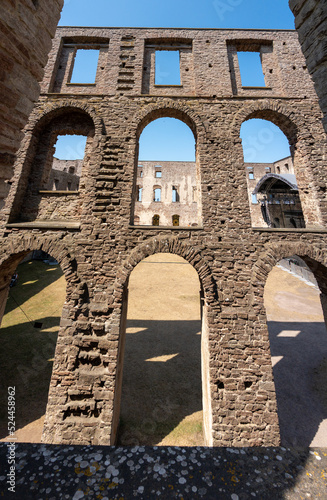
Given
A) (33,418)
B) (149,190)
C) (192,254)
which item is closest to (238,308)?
(192,254)

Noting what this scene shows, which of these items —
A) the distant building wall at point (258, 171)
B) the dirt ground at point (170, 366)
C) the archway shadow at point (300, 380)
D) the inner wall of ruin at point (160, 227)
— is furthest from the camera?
the distant building wall at point (258, 171)

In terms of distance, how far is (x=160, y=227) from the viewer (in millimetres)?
6184

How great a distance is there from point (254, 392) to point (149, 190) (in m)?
26.7

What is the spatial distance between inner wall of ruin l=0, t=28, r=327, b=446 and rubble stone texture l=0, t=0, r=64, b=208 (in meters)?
3.87

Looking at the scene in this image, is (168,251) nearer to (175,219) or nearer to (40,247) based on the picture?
(40,247)

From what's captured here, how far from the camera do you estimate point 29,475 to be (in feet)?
3.68

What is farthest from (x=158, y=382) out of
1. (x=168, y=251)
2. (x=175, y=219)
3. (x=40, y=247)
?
(x=175, y=219)

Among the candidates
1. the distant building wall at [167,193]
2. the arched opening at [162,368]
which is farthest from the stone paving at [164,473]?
the distant building wall at [167,193]

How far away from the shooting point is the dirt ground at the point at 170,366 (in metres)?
5.75

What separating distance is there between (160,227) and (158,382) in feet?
18.6

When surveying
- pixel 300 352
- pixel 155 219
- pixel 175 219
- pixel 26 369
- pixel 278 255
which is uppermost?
pixel 175 219

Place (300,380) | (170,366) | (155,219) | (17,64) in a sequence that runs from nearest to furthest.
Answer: (17,64) < (300,380) < (170,366) < (155,219)

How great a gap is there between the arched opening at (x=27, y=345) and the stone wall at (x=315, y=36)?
7.64 m

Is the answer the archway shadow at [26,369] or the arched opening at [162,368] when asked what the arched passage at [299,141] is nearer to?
the arched opening at [162,368]
